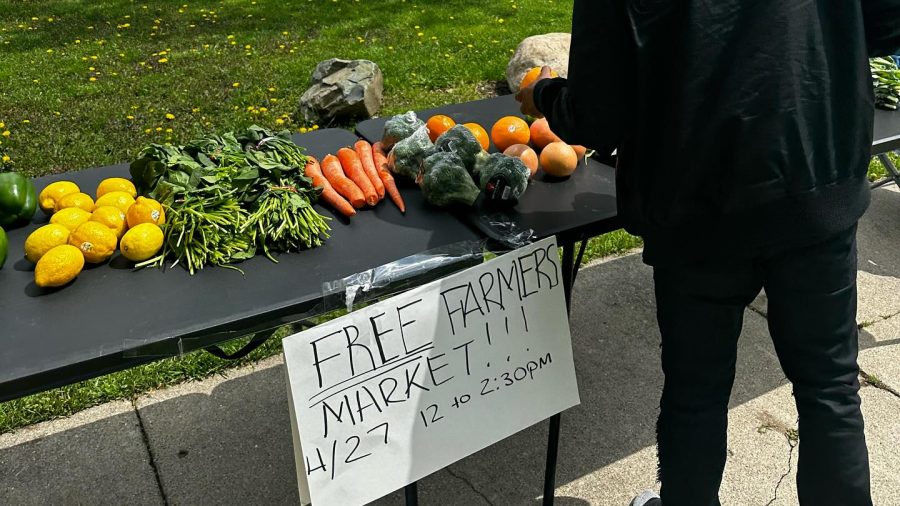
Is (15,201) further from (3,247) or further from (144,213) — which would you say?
(144,213)

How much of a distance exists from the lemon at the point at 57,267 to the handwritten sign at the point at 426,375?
22.3 inches

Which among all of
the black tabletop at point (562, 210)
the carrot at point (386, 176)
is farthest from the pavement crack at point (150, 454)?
the black tabletop at point (562, 210)

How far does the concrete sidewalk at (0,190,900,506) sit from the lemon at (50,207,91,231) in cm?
115

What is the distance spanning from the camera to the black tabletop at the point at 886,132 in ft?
8.20

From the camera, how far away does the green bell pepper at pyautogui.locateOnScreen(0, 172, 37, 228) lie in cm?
189

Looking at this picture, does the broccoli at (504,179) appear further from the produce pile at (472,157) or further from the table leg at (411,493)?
the table leg at (411,493)

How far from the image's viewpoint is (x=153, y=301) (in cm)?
166

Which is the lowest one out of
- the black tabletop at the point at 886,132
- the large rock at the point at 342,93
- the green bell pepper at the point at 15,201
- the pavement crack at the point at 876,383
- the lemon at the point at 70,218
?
the pavement crack at the point at 876,383

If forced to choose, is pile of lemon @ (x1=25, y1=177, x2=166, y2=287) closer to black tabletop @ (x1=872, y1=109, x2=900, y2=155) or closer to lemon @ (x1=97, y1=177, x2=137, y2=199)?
lemon @ (x1=97, y1=177, x2=137, y2=199)

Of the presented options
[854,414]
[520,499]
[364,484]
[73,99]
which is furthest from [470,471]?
[73,99]

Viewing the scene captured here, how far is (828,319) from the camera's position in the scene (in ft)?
5.66

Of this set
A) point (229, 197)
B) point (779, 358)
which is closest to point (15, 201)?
point (229, 197)

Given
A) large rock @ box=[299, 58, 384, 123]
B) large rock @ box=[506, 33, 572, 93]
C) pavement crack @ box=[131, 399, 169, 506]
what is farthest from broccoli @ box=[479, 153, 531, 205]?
large rock @ box=[506, 33, 572, 93]

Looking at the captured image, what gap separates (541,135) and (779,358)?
3.28 feet
